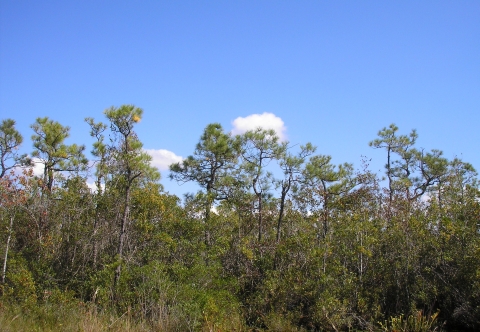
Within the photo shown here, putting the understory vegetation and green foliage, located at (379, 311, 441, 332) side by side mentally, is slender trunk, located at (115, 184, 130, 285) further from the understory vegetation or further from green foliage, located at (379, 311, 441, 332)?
green foliage, located at (379, 311, 441, 332)

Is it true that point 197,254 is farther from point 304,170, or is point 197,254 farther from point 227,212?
point 304,170

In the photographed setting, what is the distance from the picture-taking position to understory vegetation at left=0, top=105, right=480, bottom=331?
9.09 meters

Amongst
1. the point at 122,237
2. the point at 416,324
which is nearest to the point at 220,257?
the point at 122,237

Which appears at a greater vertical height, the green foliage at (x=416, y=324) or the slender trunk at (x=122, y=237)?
the slender trunk at (x=122, y=237)

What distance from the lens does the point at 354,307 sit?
10.3m

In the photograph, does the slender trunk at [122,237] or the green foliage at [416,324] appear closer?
the green foliage at [416,324]

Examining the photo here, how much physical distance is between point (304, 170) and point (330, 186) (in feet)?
3.61

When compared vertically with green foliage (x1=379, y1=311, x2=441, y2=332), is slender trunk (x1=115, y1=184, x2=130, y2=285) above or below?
above

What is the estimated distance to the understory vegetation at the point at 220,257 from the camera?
909 cm

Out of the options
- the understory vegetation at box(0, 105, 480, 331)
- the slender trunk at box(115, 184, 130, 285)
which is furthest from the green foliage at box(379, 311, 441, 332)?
the slender trunk at box(115, 184, 130, 285)

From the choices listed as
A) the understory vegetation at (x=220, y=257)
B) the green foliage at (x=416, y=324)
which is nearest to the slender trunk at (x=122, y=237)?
the understory vegetation at (x=220, y=257)

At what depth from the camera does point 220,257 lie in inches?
471

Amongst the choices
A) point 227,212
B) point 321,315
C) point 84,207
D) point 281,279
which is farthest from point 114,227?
point 321,315

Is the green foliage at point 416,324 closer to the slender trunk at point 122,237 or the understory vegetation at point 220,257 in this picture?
Result: the understory vegetation at point 220,257
